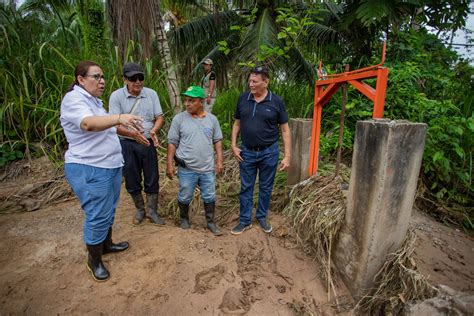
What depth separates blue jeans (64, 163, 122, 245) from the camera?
6.51 ft

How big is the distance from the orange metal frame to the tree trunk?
2.16 metres

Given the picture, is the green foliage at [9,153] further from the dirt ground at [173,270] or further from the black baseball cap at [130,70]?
the black baseball cap at [130,70]

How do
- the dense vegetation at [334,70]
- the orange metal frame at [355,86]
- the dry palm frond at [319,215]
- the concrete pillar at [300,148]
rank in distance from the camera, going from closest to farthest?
1. the orange metal frame at [355,86]
2. the dry palm frond at [319,215]
3. the concrete pillar at [300,148]
4. the dense vegetation at [334,70]

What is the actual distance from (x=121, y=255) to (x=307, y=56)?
588 cm

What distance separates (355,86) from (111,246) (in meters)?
2.62

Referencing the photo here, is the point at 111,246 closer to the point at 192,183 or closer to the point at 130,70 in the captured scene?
the point at 192,183

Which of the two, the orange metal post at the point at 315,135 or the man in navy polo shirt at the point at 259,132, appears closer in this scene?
the man in navy polo shirt at the point at 259,132

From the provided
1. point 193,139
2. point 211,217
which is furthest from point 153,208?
point 193,139

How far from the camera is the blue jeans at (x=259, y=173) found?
9.08 ft

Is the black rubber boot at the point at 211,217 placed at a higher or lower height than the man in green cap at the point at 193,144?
lower

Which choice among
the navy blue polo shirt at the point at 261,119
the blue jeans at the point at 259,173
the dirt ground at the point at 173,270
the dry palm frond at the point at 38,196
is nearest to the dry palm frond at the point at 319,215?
the dirt ground at the point at 173,270

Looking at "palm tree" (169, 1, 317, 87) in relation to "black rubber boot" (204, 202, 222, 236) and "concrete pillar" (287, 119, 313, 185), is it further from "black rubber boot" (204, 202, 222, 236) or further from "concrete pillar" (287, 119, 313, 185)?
"black rubber boot" (204, 202, 222, 236)

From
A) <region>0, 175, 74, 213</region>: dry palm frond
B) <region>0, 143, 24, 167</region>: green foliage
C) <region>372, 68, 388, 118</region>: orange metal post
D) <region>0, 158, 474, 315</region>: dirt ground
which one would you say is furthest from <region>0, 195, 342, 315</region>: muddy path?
<region>372, 68, 388, 118</region>: orange metal post

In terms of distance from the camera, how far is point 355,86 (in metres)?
2.32
